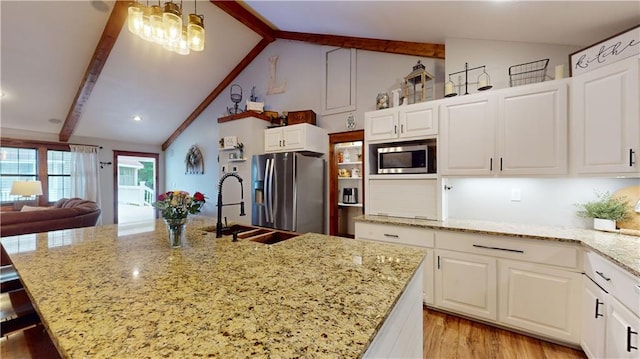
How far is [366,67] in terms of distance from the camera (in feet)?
11.9

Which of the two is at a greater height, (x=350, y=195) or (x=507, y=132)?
(x=507, y=132)

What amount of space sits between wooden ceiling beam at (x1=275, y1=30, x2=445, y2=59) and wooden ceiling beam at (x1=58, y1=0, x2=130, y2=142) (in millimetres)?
2231

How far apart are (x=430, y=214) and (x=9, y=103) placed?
6892 mm

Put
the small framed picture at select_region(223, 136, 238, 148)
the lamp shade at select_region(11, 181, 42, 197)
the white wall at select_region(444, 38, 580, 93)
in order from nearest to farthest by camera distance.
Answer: the white wall at select_region(444, 38, 580, 93) < the small framed picture at select_region(223, 136, 238, 148) < the lamp shade at select_region(11, 181, 42, 197)

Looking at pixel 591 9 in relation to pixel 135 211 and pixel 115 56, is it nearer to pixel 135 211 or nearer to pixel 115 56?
pixel 115 56

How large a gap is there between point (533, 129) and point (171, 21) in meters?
2.96

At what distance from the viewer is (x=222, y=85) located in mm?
5402

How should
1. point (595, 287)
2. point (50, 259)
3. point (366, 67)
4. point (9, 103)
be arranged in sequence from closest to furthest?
point (50, 259) → point (595, 287) → point (366, 67) → point (9, 103)

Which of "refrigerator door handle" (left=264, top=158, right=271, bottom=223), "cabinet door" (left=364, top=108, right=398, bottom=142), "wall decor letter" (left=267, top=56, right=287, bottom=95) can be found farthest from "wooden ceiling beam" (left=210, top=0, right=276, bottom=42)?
"cabinet door" (left=364, top=108, right=398, bottom=142)

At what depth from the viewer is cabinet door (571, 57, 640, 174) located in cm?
172

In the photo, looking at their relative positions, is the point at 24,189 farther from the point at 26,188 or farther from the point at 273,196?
the point at 273,196

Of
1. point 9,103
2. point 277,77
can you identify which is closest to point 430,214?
point 277,77

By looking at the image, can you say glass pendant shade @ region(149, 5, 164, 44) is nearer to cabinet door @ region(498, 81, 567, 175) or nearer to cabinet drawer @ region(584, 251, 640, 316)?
cabinet door @ region(498, 81, 567, 175)

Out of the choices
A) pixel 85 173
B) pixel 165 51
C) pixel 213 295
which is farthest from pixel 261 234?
pixel 85 173
